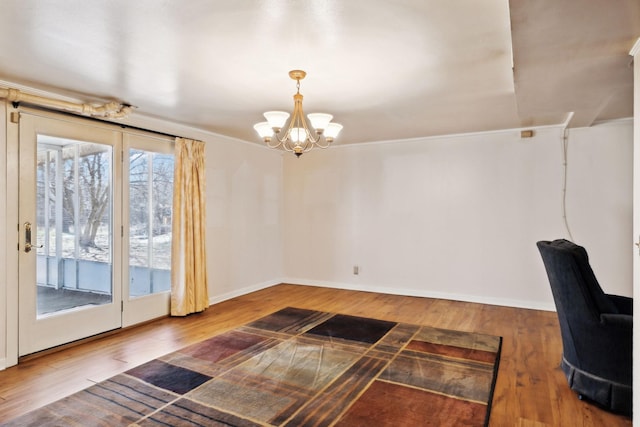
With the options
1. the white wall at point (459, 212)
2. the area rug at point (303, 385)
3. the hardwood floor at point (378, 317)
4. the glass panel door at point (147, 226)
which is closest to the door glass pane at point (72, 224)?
the glass panel door at point (147, 226)

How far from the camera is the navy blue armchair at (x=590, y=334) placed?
2406 millimetres

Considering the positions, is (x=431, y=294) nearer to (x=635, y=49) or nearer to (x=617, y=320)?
(x=617, y=320)

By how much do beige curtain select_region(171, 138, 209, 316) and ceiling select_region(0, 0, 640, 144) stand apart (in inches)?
30.6

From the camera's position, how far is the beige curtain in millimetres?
4578

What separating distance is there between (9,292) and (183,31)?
8.64 feet

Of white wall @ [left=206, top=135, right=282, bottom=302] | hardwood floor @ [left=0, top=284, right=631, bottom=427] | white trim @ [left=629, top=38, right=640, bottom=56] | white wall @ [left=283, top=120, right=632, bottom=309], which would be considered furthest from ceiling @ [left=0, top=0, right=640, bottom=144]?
hardwood floor @ [left=0, top=284, right=631, bottom=427]

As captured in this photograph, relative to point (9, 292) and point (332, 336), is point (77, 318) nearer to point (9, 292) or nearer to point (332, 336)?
point (9, 292)

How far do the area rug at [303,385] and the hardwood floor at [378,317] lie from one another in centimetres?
17

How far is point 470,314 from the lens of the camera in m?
4.70

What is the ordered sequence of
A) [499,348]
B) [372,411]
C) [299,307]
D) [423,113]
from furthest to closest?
[299,307] < [423,113] < [499,348] < [372,411]

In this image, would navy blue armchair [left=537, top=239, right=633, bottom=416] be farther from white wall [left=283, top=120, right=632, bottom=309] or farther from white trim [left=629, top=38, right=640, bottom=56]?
white wall [left=283, top=120, right=632, bottom=309]

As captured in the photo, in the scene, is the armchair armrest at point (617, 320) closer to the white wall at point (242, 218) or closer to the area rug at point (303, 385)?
the area rug at point (303, 385)

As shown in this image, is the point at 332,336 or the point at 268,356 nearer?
the point at 268,356

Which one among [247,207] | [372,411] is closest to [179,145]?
[247,207]
